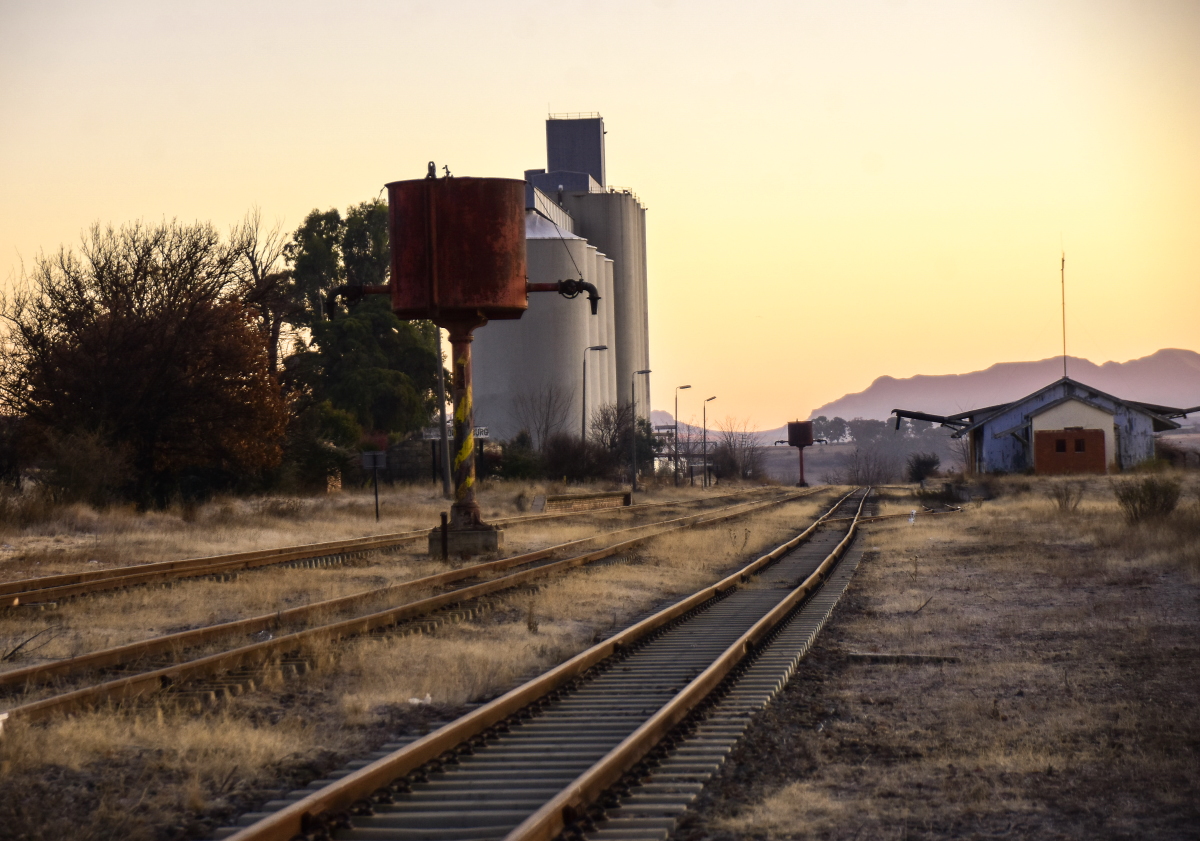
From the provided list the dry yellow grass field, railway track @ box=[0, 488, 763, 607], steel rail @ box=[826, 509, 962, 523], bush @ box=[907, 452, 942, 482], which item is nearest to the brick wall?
steel rail @ box=[826, 509, 962, 523]

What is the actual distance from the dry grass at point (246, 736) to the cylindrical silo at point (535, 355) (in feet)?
217

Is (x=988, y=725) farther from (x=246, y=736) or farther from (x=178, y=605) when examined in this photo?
(x=178, y=605)

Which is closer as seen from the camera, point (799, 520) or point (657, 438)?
point (799, 520)

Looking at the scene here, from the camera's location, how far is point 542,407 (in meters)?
77.8

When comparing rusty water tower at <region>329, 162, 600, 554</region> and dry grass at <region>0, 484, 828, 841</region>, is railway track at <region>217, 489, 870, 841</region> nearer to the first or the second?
dry grass at <region>0, 484, 828, 841</region>

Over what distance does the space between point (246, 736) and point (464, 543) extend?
14255 mm

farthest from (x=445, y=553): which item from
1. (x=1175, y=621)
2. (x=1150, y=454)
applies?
(x=1150, y=454)

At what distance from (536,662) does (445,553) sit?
10.4m

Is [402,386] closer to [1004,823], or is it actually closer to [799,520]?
[799,520]

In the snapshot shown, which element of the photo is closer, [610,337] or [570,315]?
[570,315]

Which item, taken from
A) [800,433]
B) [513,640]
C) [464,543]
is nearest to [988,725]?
[513,640]

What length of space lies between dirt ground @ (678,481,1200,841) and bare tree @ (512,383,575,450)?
60500 mm

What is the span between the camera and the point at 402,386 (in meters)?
Answer: 63.6

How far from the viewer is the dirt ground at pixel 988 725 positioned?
5.93 m
